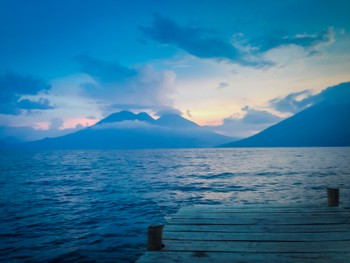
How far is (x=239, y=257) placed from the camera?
5.60 m

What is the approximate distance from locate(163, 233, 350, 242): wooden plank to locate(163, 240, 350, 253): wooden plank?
0.22m

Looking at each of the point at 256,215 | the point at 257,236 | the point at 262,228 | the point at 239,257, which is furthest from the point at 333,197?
the point at 239,257

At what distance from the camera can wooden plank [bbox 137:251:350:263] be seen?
538 cm

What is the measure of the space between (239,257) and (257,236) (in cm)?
153

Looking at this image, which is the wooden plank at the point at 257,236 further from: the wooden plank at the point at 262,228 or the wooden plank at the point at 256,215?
the wooden plank at the point at 256,215

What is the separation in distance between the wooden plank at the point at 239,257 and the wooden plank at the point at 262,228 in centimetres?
165

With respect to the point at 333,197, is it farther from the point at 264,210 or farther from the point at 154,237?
the point at 154,237

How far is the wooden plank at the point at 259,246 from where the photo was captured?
5.92 metres

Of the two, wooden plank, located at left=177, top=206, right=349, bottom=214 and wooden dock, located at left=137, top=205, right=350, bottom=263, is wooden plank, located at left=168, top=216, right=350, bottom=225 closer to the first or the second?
wooden dock, located at left=137, top=205, right=350, bottom=263

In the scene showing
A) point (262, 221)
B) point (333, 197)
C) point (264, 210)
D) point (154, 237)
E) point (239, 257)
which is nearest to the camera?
point (239, 257)

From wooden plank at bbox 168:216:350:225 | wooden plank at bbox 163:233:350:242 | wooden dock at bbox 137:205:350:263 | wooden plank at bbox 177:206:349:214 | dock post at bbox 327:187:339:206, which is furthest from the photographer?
dock post at bbox 327:187:339:206

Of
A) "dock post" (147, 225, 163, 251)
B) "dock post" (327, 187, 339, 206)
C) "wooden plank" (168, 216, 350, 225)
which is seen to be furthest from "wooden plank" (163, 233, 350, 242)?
"dock post" (327, 187, 339, 206)

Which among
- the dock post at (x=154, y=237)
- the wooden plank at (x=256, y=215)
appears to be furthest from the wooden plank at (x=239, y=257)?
the wooden plank at (x=256, y=215)

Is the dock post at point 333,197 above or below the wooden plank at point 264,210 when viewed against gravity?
above
